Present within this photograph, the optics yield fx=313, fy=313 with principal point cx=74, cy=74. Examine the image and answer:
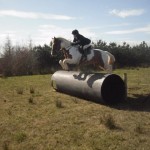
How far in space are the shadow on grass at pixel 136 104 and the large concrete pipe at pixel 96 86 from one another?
414 millimetres

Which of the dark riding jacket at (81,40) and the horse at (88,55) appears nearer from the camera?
the dark riding jacket at (81,40)

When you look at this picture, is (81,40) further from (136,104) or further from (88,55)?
(136,104)

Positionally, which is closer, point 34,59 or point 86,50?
point 86,50

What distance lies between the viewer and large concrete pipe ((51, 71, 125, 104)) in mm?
11383

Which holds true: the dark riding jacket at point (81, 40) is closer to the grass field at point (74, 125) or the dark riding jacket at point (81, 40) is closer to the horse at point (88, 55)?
the horse at point (88, 55)

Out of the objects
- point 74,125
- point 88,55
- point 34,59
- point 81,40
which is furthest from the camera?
point 34,59

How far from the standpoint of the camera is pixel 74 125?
881 cm

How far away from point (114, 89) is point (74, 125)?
4.11 m

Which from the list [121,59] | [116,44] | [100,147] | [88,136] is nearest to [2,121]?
[88,136]

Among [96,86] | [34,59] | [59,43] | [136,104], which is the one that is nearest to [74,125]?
[96,86]

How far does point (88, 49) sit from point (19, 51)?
21.7m

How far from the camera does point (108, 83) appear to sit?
12328mm

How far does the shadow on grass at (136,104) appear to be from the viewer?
35.5 ft

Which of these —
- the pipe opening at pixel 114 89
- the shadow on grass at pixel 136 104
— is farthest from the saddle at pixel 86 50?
the shadow on grass at pixel 136 104
